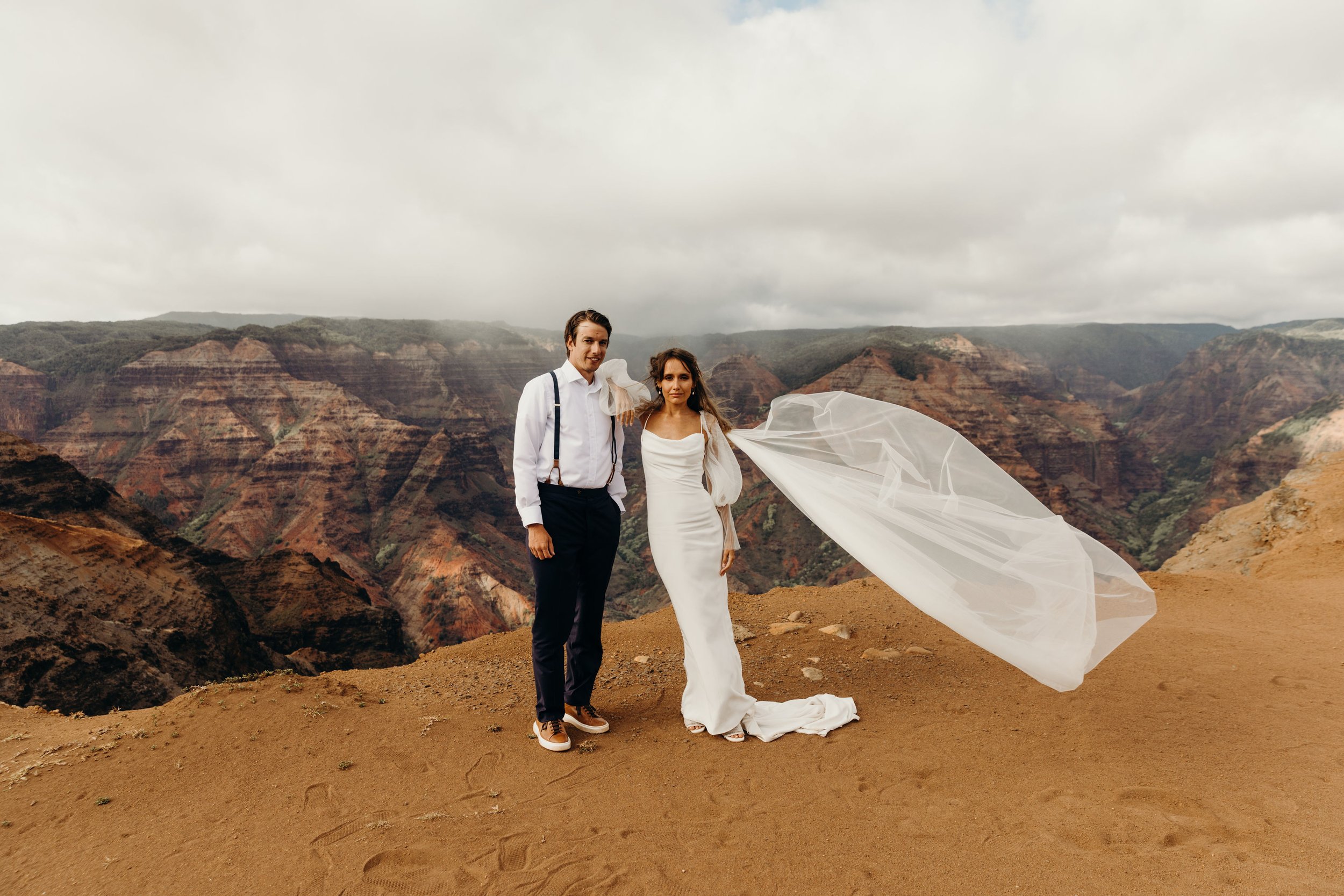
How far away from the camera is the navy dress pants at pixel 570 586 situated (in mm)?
4102

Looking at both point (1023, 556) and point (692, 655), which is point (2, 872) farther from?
point (1023, 556)

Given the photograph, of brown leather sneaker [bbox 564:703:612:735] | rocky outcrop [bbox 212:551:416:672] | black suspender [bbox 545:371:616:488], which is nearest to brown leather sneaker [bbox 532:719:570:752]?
brown leather sneaker [bbox 564:703:612:735]

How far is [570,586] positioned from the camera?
4227 mm

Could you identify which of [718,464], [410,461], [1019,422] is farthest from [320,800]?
[1019,422]

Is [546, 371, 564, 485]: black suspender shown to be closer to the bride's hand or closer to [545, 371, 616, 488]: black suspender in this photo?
[545, 371, 616, 488]: black suspender

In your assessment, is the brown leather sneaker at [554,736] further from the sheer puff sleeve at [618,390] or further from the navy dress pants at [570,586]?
the sheer puff sleeve at [618,390]

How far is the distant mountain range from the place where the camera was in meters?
57.3

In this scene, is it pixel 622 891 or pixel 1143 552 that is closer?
pixel 622 891

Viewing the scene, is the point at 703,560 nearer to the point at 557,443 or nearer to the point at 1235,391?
the point at 557,443

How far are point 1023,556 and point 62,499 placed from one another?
30021 millimetres

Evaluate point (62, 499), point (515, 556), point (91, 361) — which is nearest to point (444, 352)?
point (91, 361)

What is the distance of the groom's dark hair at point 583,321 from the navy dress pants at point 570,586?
990mm

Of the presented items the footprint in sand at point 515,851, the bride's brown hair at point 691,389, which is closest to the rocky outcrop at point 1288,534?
the bride's brown hair at point 691,389

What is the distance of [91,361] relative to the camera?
245 ft
